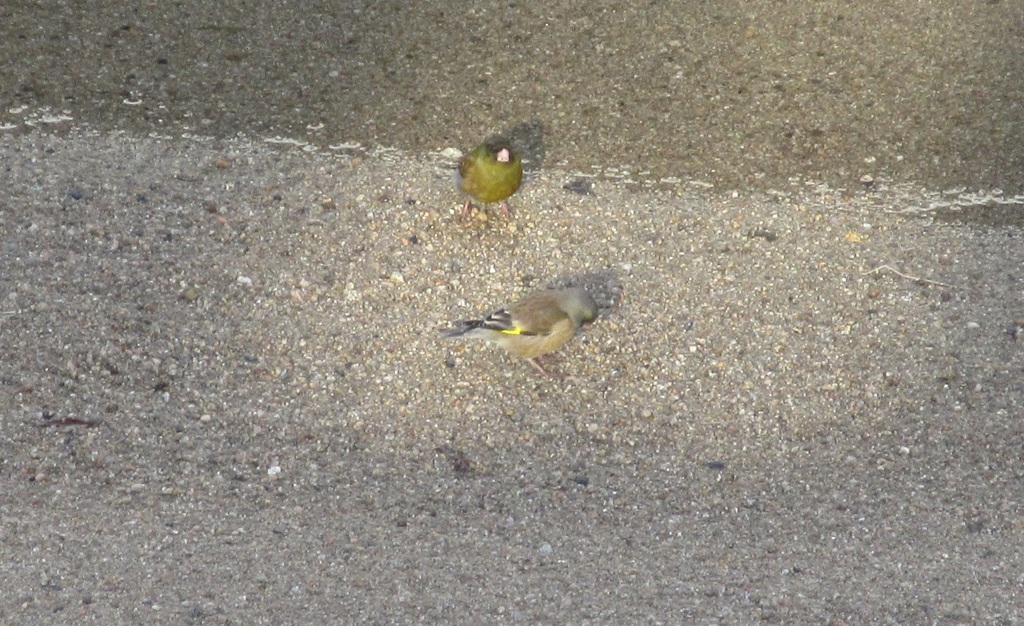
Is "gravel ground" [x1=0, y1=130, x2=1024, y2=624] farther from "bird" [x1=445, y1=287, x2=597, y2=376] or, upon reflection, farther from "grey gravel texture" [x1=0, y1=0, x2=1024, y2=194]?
"grey gravel texture" [x1=0, y1=0, x2=1024, y2=194]

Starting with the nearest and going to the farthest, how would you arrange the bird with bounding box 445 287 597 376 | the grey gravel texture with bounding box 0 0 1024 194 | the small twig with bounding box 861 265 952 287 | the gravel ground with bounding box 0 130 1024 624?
the gravel ground with bounding box 0 130 1024 624
the bird with bounding box 445 287 597 376
the small twig with bounding box 861 265 952 287
the grey gravel texture with bounding box 0 0 1024 194

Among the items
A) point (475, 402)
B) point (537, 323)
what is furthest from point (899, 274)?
point (475, 402)

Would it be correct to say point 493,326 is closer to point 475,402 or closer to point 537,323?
point 537,323

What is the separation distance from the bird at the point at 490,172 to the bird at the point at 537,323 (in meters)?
0.79

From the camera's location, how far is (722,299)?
595cm

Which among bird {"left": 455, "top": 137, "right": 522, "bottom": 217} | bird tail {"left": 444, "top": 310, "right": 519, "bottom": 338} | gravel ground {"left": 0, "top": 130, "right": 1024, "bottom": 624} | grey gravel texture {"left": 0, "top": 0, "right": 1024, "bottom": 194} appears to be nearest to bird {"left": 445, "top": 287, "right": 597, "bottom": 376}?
bird tail {"left": 444, "top": 310, "right": 519, "bottom": 338}

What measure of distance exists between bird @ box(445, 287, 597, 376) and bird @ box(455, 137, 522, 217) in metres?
0.79

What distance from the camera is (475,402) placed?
5.44 m

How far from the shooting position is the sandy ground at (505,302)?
15.2 feet

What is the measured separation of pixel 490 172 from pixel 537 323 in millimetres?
1022

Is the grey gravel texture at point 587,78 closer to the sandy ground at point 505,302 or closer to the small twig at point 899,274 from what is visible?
the sandy ground at point 505,302

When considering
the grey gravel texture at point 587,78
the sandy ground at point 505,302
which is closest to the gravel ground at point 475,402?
the sandy ground at point 505,302

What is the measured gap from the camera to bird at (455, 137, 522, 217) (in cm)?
607

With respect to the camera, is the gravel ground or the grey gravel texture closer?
the gravel ground
